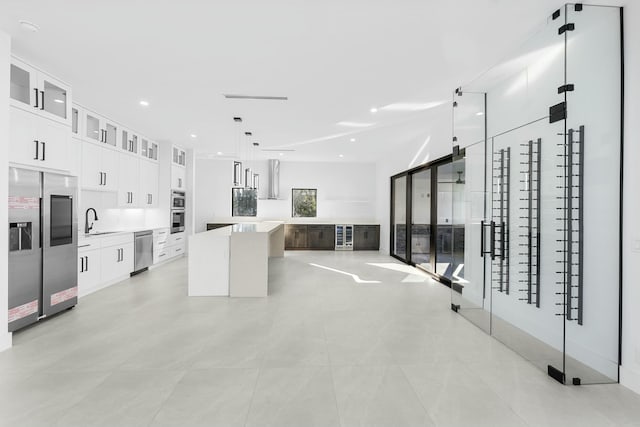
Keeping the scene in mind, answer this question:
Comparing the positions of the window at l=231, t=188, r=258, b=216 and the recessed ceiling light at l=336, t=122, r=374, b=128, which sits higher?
the recessed ceiling light at l=336, t=122, r=374, b=128

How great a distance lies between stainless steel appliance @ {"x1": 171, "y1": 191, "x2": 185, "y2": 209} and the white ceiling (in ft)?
8.46

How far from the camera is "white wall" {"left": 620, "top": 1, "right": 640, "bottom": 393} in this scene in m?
2.25

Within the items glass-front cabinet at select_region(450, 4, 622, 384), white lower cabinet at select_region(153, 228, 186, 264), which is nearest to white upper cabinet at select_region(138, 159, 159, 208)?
white lower cabinet at select_region(153, 228, 186, 264)

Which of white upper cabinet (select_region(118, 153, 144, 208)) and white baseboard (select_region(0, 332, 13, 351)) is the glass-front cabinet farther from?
white upper cabinet (select_region(118, 153, 144, 208))

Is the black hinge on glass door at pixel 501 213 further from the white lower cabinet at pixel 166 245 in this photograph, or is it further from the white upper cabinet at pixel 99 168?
the white lower cabinet at pixel 166 245

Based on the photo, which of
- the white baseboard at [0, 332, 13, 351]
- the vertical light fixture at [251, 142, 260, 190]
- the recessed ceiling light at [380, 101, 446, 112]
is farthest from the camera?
the vertical light fixture at [251, 142, 260, 190]

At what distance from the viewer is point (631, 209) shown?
2.28 meters

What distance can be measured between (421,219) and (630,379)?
485 centimetres

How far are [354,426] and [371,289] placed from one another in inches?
132

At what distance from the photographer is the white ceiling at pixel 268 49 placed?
2578mm

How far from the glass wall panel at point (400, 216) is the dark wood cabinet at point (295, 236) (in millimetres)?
2688

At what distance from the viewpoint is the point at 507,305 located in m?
3.16

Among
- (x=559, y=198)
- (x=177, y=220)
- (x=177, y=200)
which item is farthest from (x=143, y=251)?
(x=559, y=198)

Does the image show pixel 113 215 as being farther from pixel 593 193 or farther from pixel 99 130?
pixel 593 193
